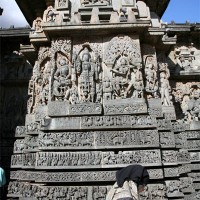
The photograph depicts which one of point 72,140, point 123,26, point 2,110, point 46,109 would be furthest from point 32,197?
point 2,110

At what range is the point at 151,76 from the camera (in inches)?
297

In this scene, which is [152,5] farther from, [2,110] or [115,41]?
[2,110]

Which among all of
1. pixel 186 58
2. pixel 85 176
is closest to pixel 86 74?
pixel 85 176

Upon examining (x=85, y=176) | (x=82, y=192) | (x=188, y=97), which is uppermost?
(x=188, y=97)

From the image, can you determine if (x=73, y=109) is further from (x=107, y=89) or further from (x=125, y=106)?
(x=125, y=106)

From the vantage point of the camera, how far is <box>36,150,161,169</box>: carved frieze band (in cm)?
614

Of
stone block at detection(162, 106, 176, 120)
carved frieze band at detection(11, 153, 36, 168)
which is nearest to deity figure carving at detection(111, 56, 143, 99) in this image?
stone block at detection(162, 106, 176, 120)

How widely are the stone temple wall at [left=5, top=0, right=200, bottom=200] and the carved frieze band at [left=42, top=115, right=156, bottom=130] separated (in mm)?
25

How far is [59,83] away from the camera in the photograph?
709 centimetres

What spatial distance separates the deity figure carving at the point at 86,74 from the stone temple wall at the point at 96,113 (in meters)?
0.03

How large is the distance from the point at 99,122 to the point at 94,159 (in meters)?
0.90

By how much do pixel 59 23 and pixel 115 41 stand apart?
161 cm

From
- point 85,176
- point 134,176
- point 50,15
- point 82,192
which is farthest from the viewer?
point 50,15

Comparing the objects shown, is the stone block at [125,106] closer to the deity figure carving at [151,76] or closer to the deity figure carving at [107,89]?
the deity figure carving at [107,89]
